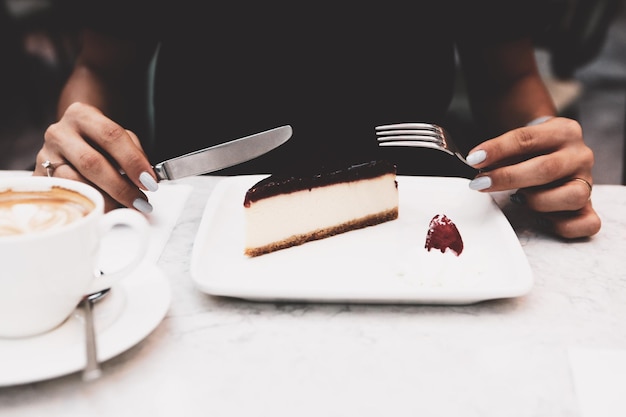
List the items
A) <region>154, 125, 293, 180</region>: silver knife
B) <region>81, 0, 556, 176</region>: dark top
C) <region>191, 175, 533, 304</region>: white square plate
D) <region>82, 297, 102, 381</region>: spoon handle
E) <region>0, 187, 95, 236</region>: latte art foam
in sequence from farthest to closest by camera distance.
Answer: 1. <region>81, 0, 556, 176</region>: dark top
2. <region>154, 125, 293, 180</region>: silver knife
3. <region>191, 175, 533, 304</region>: white square plate
4. <region>0, 187, 95, 236</region>: latte art foam
5. <region>82, 297, 102, 381</region>: spoon handle

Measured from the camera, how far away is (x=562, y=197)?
1.05 metres

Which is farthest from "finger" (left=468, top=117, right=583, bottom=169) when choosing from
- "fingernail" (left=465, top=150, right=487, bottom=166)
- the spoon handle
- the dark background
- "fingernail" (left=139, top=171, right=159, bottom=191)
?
the dark background

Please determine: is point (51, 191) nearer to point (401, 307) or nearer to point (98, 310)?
point (98, 310)

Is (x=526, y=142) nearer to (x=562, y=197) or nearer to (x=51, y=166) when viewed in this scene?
(x=562, y=197)

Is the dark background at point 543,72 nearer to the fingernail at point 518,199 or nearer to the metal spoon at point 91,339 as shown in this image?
the fingernail at point 518,199

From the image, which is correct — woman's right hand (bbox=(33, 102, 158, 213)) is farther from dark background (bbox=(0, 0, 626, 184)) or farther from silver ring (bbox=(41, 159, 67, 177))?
dark background (bbox=(0, 0, 626, 184))

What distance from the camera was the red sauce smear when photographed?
3.14 feet

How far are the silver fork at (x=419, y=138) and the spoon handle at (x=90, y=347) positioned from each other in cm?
56

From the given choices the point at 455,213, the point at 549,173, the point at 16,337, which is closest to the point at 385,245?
the point at 455,213

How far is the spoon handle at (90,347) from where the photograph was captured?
0.62 metres

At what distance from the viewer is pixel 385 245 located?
1027 mm

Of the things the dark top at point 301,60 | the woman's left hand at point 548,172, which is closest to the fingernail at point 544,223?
the woman's left hand at point 548,172

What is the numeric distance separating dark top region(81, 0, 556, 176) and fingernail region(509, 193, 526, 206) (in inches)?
12.3

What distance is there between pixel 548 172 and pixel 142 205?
0.68 m
